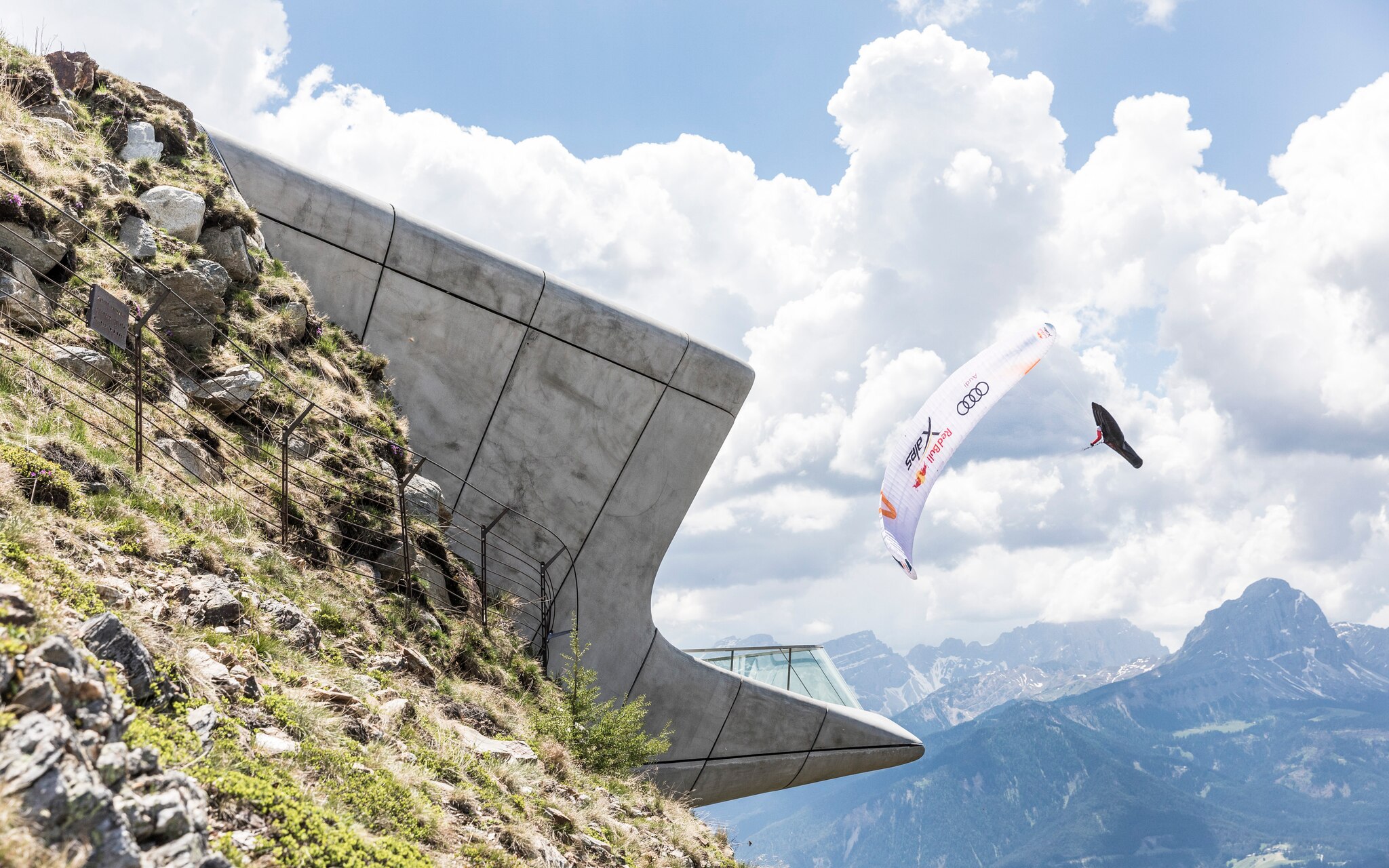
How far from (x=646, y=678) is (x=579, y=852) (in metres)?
11.1

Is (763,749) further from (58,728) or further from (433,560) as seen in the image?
(58,728)

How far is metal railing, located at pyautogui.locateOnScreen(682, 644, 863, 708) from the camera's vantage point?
20.4 metres

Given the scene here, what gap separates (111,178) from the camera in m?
12.6

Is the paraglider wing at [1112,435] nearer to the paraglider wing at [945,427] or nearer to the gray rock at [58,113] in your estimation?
the paraglider wing at [945,427]

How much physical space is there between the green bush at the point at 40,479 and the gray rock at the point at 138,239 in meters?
5.42

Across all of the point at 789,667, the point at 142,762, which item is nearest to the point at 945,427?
the point at 789,667

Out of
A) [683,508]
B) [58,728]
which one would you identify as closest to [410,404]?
[683,508]

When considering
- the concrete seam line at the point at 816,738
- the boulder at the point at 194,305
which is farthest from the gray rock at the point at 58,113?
the concrete seam line at the point at 816,738

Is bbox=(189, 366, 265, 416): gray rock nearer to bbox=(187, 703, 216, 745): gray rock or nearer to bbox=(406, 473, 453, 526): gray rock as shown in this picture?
bbox=(406, 473, 453, 526): gray rock

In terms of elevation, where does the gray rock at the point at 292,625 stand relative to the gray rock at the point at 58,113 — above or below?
below

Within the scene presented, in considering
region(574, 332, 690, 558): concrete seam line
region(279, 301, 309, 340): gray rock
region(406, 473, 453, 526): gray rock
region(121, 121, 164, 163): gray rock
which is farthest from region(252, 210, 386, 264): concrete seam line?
region(574, 332, 690, 558): concrete seam line

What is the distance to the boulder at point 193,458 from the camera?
945 cm

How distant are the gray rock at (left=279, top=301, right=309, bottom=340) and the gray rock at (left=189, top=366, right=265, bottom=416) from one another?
1.95m

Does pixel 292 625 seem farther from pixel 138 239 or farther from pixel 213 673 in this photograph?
pixel 138 239
